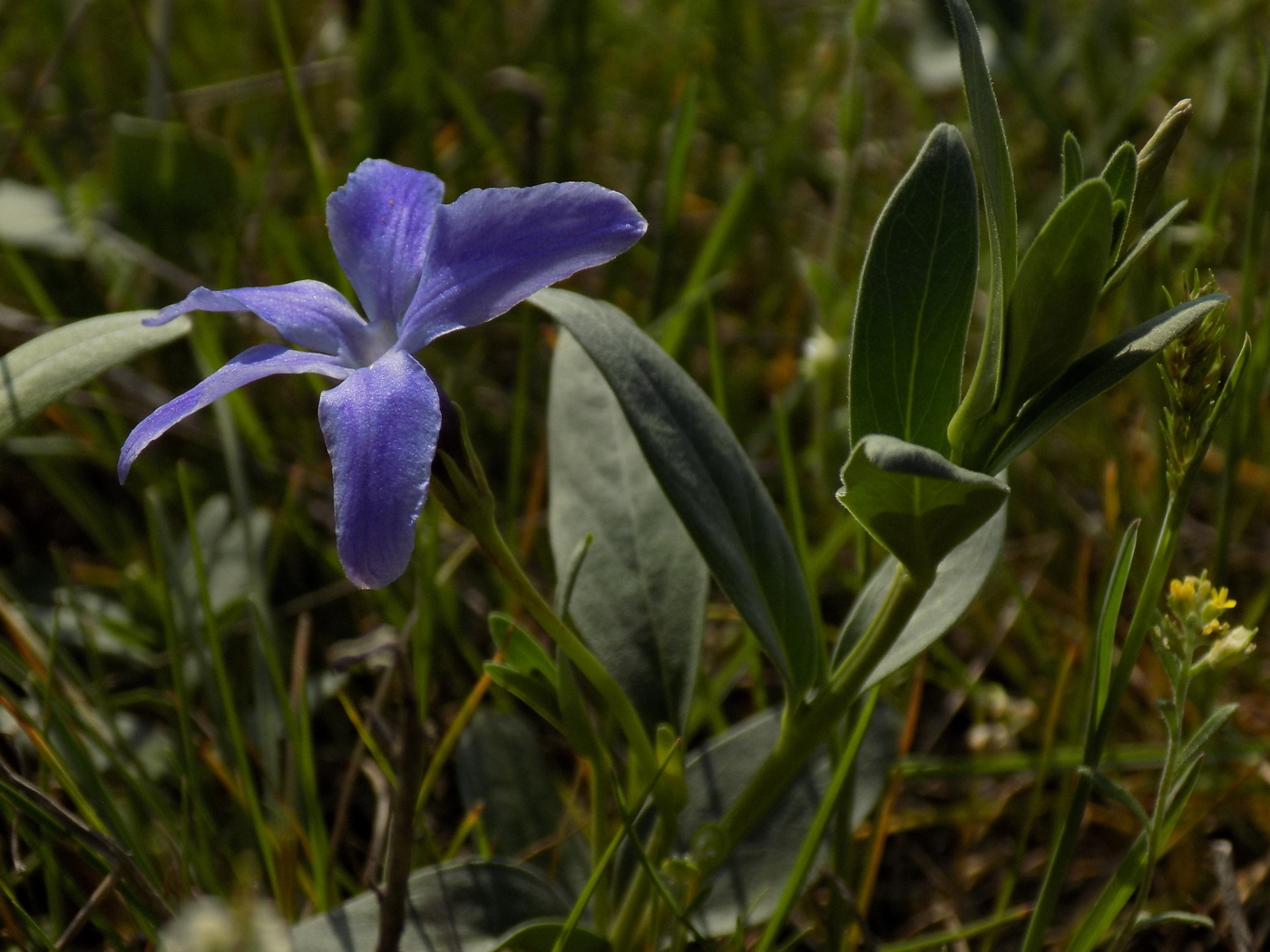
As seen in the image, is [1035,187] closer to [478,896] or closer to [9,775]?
[478,896]

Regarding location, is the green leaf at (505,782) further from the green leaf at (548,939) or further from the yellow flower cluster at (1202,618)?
the yellow flower cluster at (1202,618)

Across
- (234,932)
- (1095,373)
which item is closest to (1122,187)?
(1095,373)

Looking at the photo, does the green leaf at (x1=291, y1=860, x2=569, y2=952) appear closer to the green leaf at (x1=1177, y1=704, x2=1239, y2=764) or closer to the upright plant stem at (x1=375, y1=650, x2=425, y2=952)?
the upright plant stem at (x1=375, y1=650, x2=425, y2=952)

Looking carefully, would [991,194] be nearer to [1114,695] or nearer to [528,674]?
[1114,695]

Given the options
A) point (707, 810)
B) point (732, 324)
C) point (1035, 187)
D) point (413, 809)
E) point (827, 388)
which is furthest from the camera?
point (1035, 187)

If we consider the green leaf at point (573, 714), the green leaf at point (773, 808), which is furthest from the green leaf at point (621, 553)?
the green leaf at point (573, 714)

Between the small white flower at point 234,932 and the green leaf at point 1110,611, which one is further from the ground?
the small white flower at point 234,932

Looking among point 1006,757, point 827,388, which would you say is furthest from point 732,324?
point 1006,757
